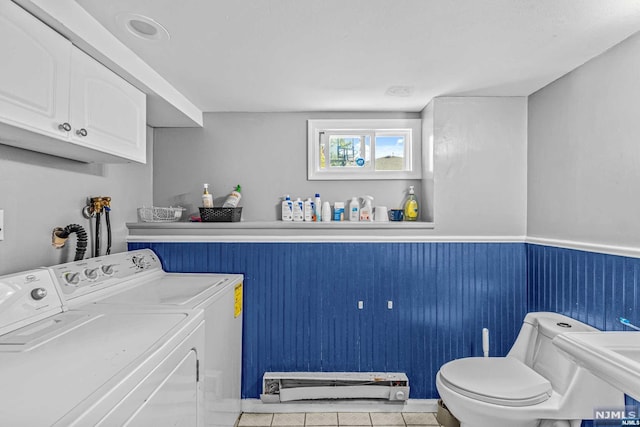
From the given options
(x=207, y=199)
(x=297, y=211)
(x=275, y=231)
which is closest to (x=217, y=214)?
(x=207, y=199)

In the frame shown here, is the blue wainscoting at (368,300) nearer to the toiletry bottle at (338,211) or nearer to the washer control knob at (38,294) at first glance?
the toiletry bottle at (338,211)

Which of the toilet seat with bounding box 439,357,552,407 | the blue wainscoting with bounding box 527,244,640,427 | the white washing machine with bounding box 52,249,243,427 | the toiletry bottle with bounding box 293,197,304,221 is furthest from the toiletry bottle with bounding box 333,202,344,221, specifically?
the blue wainscoting with bounding box 527,244,640,427

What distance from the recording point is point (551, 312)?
85.5 inches

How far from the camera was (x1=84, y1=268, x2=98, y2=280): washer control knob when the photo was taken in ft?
5.88

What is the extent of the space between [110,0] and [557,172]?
94.1 inches

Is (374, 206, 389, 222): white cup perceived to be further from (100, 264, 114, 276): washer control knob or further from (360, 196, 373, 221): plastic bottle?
(100, 264, 114, 276): washer control knob

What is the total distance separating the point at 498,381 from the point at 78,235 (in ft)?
7.50

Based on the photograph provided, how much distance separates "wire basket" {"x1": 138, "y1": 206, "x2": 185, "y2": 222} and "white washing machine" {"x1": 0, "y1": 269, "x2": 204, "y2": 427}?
0.99 meters

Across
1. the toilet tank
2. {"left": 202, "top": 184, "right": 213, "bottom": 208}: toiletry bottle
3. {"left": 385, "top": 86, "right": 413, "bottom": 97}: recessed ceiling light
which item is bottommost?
the toilet tank

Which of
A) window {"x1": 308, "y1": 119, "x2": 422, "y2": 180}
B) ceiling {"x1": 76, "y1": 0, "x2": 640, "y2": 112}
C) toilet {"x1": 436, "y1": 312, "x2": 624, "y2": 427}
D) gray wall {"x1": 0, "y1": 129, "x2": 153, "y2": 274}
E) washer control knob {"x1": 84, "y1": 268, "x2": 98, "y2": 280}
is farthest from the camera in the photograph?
window {"x1": 308, "y1": 119, "x2": 422, "y2": 180}

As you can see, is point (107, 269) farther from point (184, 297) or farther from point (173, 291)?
point (184, 297)

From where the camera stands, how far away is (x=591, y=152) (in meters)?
1.85

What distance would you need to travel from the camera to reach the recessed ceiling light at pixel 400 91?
7.35ft

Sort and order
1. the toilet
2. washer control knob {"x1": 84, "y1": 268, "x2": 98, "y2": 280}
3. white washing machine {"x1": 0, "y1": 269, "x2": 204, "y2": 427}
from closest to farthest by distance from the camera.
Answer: white washing machine {"x1": 0, "y1": 269, "x2": 204, "y2": 427}, the toilet, washer control knob {"x1": 84, "y1": 268, "x2": 98, "y2": 280}
